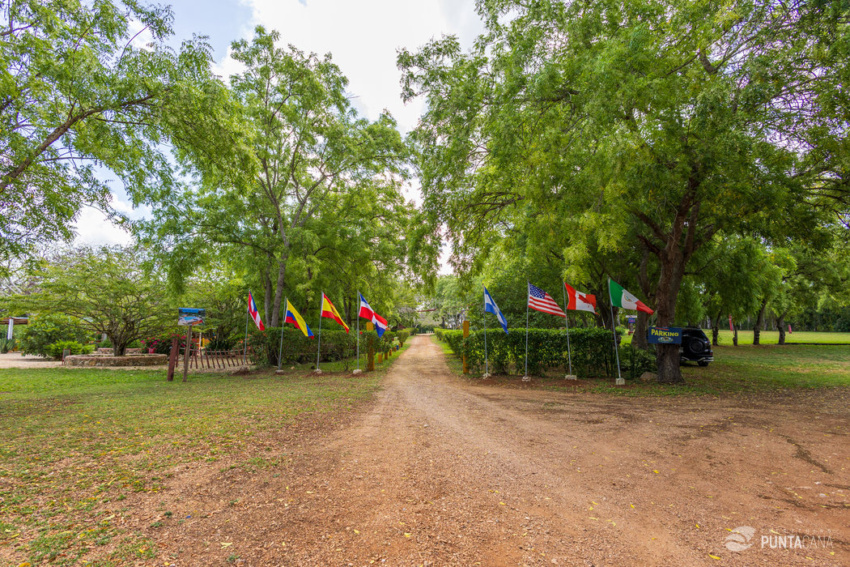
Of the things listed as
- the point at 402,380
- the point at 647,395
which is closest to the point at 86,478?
the point at 402,380

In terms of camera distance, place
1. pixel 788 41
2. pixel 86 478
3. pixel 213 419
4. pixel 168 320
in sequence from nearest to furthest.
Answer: pixel 86 478, pixel 213 419, pixel 788 41, pixel 168 320

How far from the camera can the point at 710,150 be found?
26.5 ft

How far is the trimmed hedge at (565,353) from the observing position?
11.9 metres

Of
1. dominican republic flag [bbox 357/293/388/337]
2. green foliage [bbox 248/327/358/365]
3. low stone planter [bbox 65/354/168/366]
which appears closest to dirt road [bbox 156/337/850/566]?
dominican republic flag [bbox 357/293/388/337]

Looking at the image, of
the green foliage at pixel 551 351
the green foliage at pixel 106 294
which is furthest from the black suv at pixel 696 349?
the green foliage at pixel 106 294

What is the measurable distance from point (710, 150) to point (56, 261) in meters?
22.1

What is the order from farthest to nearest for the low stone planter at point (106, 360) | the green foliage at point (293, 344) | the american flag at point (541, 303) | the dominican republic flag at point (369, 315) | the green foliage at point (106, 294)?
the low stone planter at point (106, 360) → the green foliage at point (293, 344) → the green foliage at point (106, 294) → the dominican republic flag at point (369, 315) → the american flag at point (541, 303)

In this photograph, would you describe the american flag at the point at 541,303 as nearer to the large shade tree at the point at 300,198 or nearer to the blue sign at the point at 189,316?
the large shade tree at the point at 300,198

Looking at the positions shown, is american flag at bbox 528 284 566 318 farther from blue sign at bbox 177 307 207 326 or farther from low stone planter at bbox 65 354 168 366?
low stone planter at bbox 65 354 168 366

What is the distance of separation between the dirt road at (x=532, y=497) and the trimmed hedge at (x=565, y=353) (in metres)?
5.27

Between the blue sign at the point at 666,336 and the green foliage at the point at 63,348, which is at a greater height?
the blue sign at the point at 666,336

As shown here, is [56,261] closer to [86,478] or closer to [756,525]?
[86,478]

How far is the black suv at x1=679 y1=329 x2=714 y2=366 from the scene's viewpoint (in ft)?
52.0

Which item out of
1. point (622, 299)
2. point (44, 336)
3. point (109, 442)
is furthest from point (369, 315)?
point (44, 336)
